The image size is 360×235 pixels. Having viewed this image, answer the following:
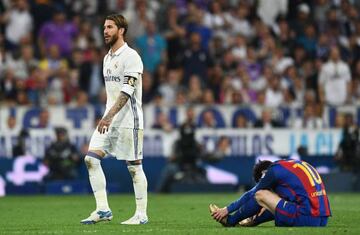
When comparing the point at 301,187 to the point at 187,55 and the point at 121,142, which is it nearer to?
the point at 121,142

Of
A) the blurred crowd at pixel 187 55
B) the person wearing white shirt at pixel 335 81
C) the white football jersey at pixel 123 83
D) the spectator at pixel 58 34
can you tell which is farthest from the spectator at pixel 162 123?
the white football jersey at pixel 123 83

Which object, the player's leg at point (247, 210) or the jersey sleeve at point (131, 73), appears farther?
the jersey sleeve at point (131, 73)

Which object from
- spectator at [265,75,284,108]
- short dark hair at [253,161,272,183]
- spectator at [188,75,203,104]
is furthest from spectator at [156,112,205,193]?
short dark hair at [253,161,272,183]

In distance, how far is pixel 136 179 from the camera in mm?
13820

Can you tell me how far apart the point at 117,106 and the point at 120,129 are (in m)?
0.38

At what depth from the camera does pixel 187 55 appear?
27891 mm

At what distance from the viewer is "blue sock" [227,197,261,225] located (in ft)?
41.4

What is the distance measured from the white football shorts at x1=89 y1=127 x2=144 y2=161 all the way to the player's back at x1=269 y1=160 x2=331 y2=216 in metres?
2.05

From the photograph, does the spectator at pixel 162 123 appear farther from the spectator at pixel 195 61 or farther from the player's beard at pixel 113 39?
the player's beard at pixel 113 39

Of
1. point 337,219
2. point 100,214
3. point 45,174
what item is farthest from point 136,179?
point 45,174

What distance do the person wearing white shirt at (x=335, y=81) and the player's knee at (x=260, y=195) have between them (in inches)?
619

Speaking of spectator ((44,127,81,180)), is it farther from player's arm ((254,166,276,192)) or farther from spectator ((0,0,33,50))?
player's arm ((254,166,276,192))

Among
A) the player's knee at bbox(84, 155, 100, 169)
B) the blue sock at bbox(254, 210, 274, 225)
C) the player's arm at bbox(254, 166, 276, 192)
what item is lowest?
the blue sock at bbox(254, 210, 274, 225)

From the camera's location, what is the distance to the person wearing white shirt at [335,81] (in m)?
28.1
